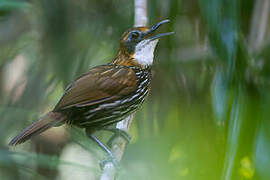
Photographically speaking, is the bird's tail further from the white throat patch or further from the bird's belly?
the white throat patch

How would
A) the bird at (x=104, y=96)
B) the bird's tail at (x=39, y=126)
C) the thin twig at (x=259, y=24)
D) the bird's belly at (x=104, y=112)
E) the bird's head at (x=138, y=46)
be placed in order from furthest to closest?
1. the thin twig at (x=259, y=24)
2. the bird's head at (x=138, y=46)
3. the bird's belly at (x=104, y=112)
4. the bird at (x=104, y=96)
5. the bird's tail at (x=39, y=126)

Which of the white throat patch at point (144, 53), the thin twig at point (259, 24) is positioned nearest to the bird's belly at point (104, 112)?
the white throat patch at point (144, 53)

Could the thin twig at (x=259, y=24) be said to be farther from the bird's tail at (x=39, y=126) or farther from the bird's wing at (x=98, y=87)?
the bird's tail at (x=39, y=126)

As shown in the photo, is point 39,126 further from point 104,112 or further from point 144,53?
point 144,53

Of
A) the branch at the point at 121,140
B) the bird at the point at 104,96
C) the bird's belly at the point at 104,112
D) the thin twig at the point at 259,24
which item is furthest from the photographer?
the thin twig at the point at 259,24

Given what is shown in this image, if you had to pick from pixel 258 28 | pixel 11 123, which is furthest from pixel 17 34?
pixel 258 28

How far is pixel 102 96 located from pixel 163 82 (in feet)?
4.35

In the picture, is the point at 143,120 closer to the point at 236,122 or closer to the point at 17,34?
the point at 236,122

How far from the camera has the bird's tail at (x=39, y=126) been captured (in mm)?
2752

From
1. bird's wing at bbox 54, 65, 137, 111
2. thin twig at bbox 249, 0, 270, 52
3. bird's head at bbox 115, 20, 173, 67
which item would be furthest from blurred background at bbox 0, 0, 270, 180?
bird's wing at bbox 54, 65, 137, 111

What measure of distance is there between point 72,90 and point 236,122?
1.11m

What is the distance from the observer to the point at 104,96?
10.0 feet

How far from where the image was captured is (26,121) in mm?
A: 3840

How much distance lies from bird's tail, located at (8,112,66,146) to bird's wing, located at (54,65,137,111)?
6 cm
